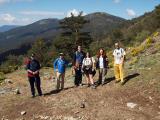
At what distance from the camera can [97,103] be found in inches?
666

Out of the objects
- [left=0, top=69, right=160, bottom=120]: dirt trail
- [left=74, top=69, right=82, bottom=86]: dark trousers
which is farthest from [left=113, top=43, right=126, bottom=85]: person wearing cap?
[left=74, top=69, right=82, bottom=86]: dark trousers

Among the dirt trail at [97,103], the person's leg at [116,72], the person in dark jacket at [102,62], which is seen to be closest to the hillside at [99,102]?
the dirt trail at [97,103]

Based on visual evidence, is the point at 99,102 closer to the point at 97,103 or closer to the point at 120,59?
the point at 97,103

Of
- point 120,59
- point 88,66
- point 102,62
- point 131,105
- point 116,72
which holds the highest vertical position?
point 120,59

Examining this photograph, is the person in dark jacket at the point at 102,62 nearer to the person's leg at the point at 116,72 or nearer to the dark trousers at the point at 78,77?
the person's leg at the point at 116,72

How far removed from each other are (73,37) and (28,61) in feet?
171

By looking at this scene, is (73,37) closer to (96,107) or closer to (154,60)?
(154,60)

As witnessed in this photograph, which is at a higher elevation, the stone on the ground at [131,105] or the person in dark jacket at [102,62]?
the person in dark jacket at [102,62]

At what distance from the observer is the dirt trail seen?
15.5m

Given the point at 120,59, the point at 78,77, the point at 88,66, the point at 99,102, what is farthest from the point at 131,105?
the point at 78,77

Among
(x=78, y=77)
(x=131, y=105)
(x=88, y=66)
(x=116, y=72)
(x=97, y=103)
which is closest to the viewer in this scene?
(x=131, y=105)

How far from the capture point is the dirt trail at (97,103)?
15.5m

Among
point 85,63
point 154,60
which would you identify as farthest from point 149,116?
point 154,60

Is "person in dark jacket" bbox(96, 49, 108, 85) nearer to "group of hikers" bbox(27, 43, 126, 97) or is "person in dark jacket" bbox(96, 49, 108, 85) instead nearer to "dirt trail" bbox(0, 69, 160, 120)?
"group of hikers" bbox(27, 43, 126, 97)
